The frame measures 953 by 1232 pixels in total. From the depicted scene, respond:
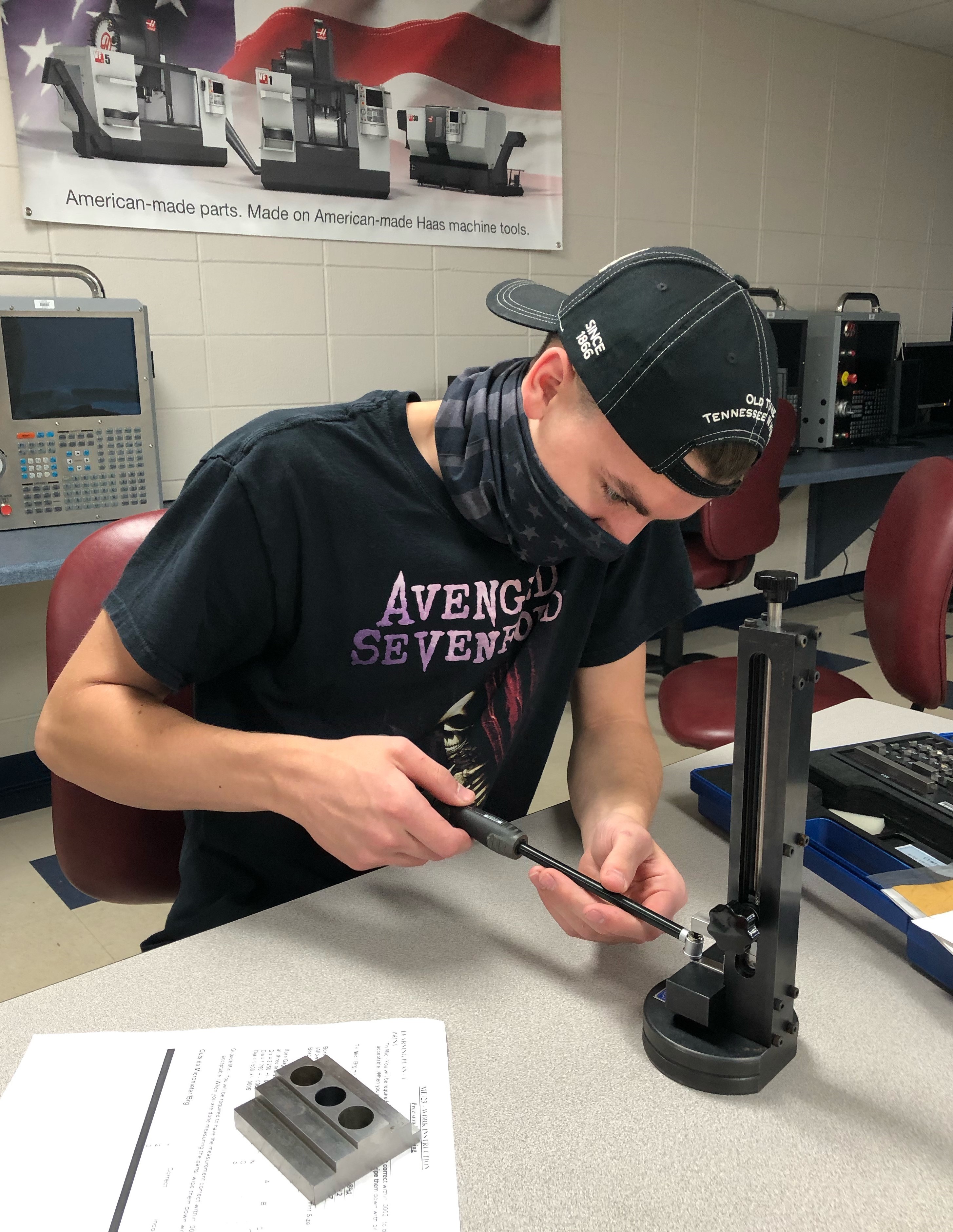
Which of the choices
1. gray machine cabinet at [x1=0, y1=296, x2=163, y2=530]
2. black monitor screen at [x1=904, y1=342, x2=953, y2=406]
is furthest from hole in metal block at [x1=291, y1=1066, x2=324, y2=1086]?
black monitor screen at [x1=904, y1=342, x2=953, y2=406]

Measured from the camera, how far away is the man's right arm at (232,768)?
715 millimetres

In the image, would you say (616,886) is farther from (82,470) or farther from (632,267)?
(82,470)

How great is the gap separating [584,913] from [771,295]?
3.60m

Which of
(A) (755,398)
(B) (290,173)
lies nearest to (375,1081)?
(A) (755,398)

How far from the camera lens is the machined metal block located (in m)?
0.53

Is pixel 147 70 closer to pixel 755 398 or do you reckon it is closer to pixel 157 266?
pixel 157 266

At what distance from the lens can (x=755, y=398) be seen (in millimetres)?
738

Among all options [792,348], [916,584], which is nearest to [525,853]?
[916,584]

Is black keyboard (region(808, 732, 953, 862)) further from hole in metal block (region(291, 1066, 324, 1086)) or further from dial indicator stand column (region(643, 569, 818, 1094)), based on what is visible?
hole in metal block (region(291, 1066, 324, 1086))

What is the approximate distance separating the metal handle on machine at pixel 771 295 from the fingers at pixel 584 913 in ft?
11.1

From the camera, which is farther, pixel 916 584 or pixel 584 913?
pixel 916 584

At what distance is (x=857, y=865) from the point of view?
0.86 metres

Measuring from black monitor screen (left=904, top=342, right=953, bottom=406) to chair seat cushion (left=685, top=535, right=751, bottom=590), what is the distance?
1.46 m

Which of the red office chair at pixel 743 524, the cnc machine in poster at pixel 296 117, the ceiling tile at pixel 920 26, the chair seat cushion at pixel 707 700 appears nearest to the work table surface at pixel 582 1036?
the chair seat cushion at pixel 707 700
